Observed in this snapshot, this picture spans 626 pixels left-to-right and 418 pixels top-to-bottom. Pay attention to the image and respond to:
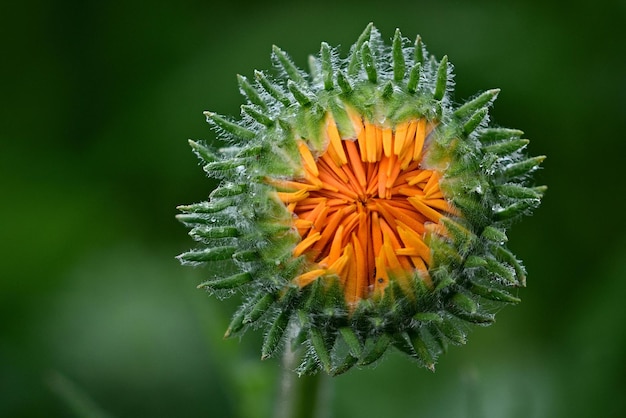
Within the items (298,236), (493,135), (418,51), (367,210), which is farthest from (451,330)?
(418,51)

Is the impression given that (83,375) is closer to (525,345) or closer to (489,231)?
(525,345)

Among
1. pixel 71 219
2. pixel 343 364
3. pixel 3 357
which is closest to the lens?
pixel 343 364

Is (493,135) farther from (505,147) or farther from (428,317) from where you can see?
(428,317)

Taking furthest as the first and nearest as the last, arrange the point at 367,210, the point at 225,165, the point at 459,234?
the point at 225,165 → the point at 459,234 → the point at 367,210

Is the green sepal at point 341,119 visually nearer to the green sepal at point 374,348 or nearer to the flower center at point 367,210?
the flower center at point 367,210

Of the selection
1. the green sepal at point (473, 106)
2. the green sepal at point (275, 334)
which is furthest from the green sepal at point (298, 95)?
the green sepal at point (275, 334)

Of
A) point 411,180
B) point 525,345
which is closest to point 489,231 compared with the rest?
point 411,180

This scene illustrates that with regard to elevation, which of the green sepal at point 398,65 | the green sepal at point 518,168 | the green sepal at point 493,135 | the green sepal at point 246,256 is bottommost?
the green sepal at point 518,168

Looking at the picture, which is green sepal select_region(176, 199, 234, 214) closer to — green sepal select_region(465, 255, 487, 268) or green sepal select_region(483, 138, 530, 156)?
green sepal select_region(465, 255, 487, 268)
